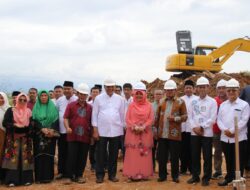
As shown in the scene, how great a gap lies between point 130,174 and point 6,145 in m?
2.22

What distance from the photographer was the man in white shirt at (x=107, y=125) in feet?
25.1

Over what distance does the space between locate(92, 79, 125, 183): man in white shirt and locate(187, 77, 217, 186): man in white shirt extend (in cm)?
133

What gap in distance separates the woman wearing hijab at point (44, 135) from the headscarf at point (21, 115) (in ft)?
0.55

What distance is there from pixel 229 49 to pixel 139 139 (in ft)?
43.5

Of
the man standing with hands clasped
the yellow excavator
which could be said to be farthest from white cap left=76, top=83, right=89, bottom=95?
the yellow excavator

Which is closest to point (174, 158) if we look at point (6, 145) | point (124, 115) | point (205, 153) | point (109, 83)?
point (205, 153)

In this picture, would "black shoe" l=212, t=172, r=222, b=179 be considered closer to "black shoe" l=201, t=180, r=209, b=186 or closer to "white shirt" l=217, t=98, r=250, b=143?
"black shoe" l=201, t=180, r=209, b=186

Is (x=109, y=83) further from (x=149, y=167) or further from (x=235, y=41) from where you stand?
(x=235, y=41)

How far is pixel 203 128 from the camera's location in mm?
7195

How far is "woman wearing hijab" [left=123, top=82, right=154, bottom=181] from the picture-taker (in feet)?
25.1

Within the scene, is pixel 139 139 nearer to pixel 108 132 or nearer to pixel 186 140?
pixel 108 132

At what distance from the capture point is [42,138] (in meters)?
7.72

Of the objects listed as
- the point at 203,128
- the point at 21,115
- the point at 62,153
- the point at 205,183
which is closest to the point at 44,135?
the point at 21,115

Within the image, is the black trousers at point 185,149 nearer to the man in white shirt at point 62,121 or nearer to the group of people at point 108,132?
the group of people at point 108,132
